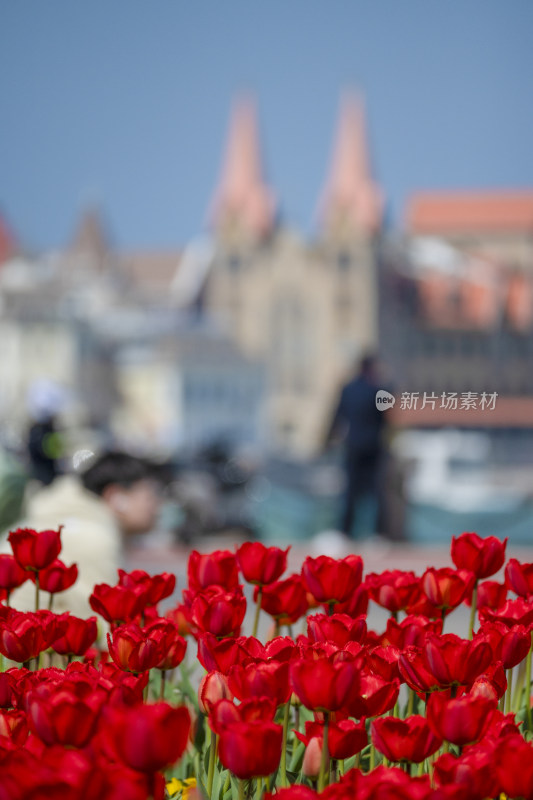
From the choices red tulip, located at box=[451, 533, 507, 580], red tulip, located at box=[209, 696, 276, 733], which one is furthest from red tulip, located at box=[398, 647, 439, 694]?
red tulip, located at box=[451, 533, 507, 580]

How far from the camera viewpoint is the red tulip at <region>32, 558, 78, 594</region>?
1.63m

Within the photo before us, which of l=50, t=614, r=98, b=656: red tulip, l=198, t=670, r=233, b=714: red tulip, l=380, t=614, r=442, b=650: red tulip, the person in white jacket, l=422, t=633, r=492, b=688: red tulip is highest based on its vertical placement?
l=422, t=633, r=492, b=688: red tulip

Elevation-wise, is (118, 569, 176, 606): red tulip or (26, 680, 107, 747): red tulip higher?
(26, 680, 107, 747): red tulip

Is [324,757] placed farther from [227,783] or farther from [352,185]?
[352,185]

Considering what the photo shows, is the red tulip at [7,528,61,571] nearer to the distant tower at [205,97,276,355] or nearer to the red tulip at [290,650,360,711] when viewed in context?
the red tulip at [290,650,360,711]

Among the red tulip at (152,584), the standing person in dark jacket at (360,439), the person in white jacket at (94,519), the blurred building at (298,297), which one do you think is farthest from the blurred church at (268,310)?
the red tulip at (152,584)

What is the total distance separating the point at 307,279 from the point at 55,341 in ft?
52.6

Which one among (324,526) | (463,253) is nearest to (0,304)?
(463,253)

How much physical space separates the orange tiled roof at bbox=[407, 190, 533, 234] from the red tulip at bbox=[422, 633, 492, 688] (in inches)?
3184

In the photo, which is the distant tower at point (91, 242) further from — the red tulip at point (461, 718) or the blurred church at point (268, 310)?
the red tulip at point (461, 718)

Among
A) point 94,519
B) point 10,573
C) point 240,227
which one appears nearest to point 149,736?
point 10,573

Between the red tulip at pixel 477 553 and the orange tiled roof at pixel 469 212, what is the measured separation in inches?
3168

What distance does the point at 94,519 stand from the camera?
9.53 ft

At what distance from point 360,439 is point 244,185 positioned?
70.1 meters
